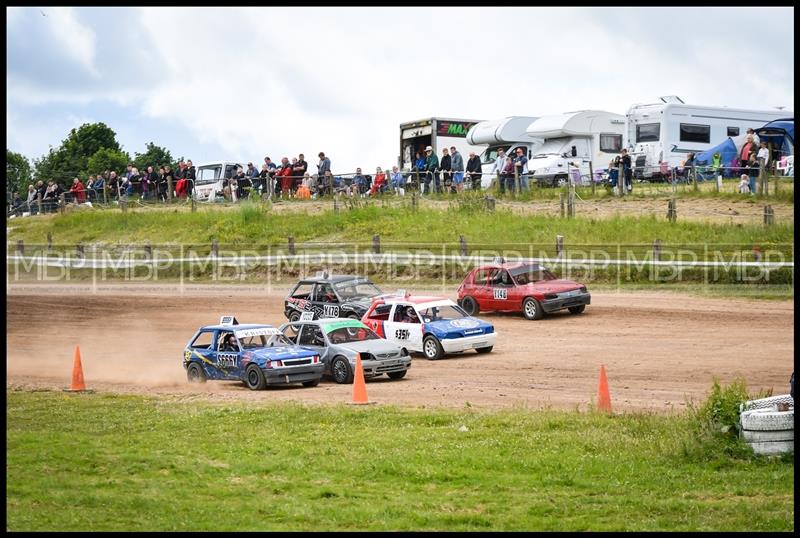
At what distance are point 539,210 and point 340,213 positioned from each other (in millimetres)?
7458

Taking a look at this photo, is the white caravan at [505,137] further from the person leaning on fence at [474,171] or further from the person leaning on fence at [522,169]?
the person leaning on fence at [522,169]

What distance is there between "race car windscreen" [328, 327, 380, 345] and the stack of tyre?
9301 millimetres

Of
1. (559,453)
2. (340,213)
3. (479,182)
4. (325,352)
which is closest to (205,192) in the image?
(340,213)

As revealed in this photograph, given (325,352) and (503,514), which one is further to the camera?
(325,352)

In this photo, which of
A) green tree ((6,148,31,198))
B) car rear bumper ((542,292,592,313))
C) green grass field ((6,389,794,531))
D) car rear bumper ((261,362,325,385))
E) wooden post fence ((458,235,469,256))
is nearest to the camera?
green grass field ((6,389,794,531))

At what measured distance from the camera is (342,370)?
811 inches

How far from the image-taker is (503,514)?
11102 mm

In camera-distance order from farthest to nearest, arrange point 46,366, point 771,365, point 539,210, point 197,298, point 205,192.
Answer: point 205,192 < point 539,210 < point 197,298 < point 46,366 < point 771,365

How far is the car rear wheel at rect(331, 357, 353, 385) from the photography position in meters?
20.5

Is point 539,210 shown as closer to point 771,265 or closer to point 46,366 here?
point 771,265

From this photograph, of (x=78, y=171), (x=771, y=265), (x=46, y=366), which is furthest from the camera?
(x=78, y=171)

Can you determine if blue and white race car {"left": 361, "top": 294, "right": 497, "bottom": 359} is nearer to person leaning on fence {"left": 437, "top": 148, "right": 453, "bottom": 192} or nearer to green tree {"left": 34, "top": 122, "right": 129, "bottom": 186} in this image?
person leaning on fence {"left": 437, "top": 148, "right": 453, "bottom": 192}

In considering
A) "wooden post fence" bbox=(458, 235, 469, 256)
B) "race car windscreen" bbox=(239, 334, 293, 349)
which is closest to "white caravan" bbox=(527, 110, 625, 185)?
"wooden post fence" bbox=(458, 235, 469, 256)

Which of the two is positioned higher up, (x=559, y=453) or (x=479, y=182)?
(x=479, y=182)
